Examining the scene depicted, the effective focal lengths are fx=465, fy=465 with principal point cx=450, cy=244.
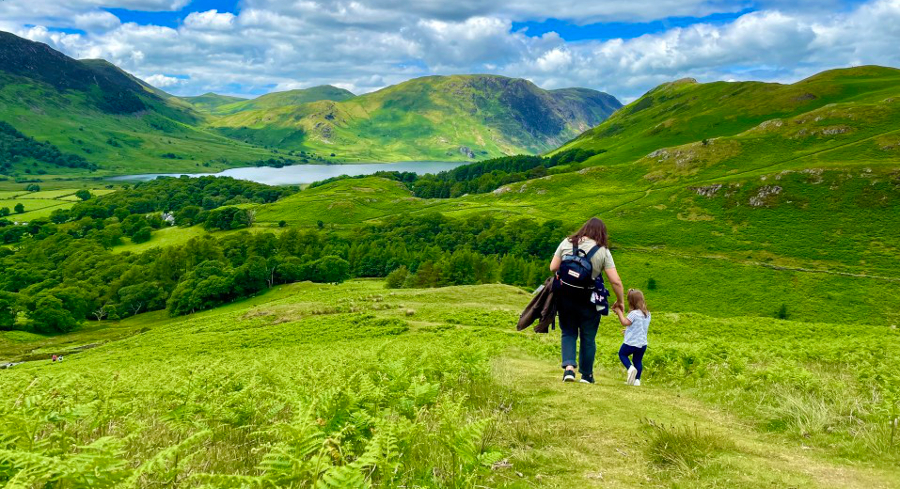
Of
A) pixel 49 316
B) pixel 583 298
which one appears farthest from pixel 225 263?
pixel 583 298

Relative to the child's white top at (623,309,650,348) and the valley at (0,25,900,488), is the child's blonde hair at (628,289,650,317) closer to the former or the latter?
the child's white top at (623,309,650,348)

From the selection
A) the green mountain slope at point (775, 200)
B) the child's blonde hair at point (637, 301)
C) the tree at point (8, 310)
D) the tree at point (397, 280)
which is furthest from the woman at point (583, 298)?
the tree at point (8, 310)

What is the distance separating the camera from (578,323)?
38.3 ft

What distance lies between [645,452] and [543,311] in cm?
533

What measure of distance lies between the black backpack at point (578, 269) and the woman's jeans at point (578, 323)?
23 centimetres

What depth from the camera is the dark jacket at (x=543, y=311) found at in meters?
11.7

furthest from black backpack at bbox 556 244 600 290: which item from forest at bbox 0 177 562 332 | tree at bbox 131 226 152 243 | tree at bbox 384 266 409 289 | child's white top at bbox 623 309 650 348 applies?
tree at bbox 131 226 152 243

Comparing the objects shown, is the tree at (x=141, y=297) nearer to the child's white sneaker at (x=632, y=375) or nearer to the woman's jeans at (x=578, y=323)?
the woman's jeans at (x=578, y=323)

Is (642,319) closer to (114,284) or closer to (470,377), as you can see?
(470,377)

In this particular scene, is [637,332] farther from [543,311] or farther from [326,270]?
[326,270]

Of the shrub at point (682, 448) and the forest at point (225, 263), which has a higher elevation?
the shrub at point (682, 448)

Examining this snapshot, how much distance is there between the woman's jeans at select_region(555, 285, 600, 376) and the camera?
1146 centimetres

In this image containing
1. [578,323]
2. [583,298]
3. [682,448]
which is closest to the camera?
[682,448]

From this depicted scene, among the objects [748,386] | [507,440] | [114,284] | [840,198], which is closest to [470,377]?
[507,440]
